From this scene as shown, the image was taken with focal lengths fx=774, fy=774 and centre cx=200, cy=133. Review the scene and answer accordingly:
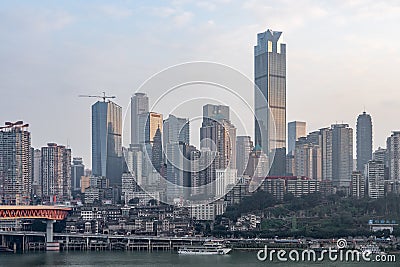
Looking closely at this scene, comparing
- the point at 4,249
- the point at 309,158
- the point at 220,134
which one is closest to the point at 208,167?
the point at 220,134

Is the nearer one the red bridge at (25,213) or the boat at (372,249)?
the boat at (372,249)

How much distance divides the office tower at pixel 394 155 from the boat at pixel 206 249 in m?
6.79

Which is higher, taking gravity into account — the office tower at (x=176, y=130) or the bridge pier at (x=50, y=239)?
the office tower at (x=176, y=130)

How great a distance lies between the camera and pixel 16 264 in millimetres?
7965

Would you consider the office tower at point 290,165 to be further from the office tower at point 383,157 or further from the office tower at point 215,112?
the office tower at point 215,112

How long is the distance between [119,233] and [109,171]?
7459 mm

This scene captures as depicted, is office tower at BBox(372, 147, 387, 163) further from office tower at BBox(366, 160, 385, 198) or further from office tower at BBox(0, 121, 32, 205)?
office tower at BBox(0, 121, 32, 205)

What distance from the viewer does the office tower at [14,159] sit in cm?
1686

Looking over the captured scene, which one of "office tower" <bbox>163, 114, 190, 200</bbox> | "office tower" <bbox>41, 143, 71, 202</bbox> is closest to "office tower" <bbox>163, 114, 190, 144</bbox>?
"office tower" <bbox>163, 114, 190, 200</bbox>

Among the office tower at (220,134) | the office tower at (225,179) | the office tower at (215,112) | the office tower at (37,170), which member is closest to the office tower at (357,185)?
the office tower at (225,179)

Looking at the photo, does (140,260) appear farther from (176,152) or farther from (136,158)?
(136,158)

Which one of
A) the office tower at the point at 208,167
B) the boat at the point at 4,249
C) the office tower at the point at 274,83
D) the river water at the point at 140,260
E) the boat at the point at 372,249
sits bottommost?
the boat at the point at 4,249

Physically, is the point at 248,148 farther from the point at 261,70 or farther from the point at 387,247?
the point at 261,70

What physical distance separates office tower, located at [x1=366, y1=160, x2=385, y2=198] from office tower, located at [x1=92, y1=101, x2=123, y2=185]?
5911mm
